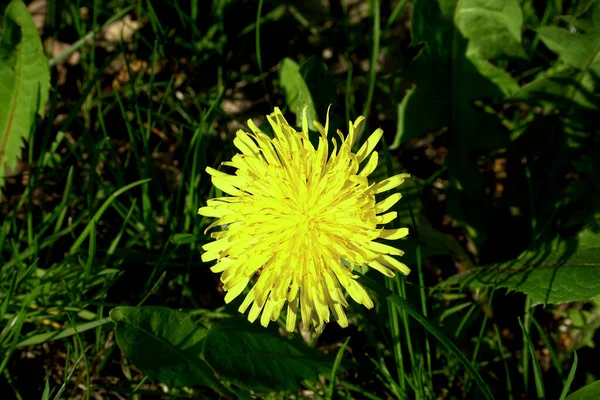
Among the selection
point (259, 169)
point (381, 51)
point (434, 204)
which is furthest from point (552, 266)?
point (381, 51)

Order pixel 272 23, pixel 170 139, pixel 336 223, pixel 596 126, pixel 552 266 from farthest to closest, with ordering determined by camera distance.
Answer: pixel 272 23
pixel 170 139
pixel 596 126
pixel 552 266
pixel 336 223

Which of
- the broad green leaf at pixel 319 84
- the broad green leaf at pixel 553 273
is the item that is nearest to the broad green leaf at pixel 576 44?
the broad green leaf at pixel 553 273

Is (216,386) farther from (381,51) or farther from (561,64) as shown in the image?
(561,64)

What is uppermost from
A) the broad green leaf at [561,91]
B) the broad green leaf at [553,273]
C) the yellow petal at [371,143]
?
the broad green leaf at [561,91]

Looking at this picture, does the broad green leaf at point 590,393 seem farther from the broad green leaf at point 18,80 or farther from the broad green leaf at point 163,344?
the broad green leaf at point 18,80

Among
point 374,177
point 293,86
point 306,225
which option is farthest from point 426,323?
point 293,86
